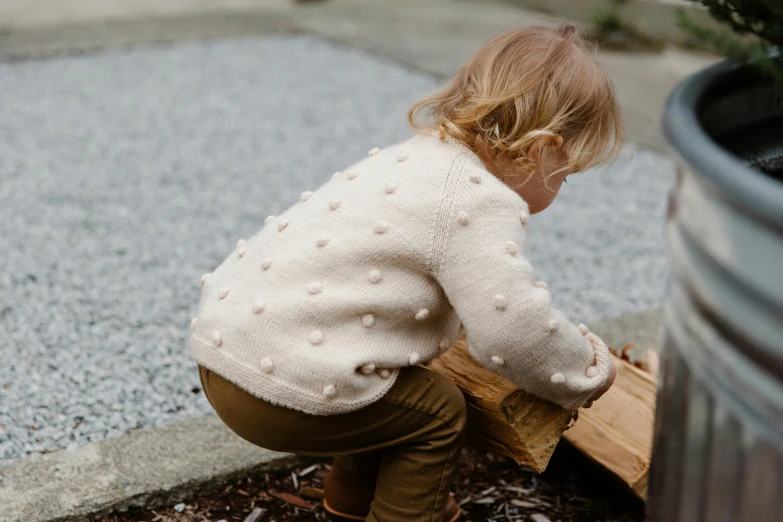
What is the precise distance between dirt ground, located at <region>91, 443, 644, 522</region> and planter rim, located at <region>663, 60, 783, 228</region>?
111 cm

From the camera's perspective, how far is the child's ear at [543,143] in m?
1.72

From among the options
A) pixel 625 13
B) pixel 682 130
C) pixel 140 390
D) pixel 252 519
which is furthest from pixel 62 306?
pixel 625 13

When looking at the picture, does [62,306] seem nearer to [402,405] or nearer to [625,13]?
[402,405]

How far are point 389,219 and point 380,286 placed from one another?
4.8 inches

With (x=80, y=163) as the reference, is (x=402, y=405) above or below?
above

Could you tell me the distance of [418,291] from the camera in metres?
1.63

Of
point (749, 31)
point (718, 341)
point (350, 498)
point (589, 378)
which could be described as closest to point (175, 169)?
point (350, 498)

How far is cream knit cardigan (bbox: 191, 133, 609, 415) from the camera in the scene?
1.57 meters

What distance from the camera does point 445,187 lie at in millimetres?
1618

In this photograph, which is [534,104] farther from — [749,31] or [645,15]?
[645,15]

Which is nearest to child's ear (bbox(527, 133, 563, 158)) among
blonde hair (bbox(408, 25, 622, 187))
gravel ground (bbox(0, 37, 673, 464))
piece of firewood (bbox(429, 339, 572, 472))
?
blonde hair (bbox(408, 25, 622, 187))

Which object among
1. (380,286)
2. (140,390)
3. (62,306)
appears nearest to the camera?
(380,286)

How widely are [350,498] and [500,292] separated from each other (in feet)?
2.32

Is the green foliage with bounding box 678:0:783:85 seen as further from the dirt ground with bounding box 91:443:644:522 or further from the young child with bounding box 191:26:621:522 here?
the dirt ground with bounding box 91:443:644:522
